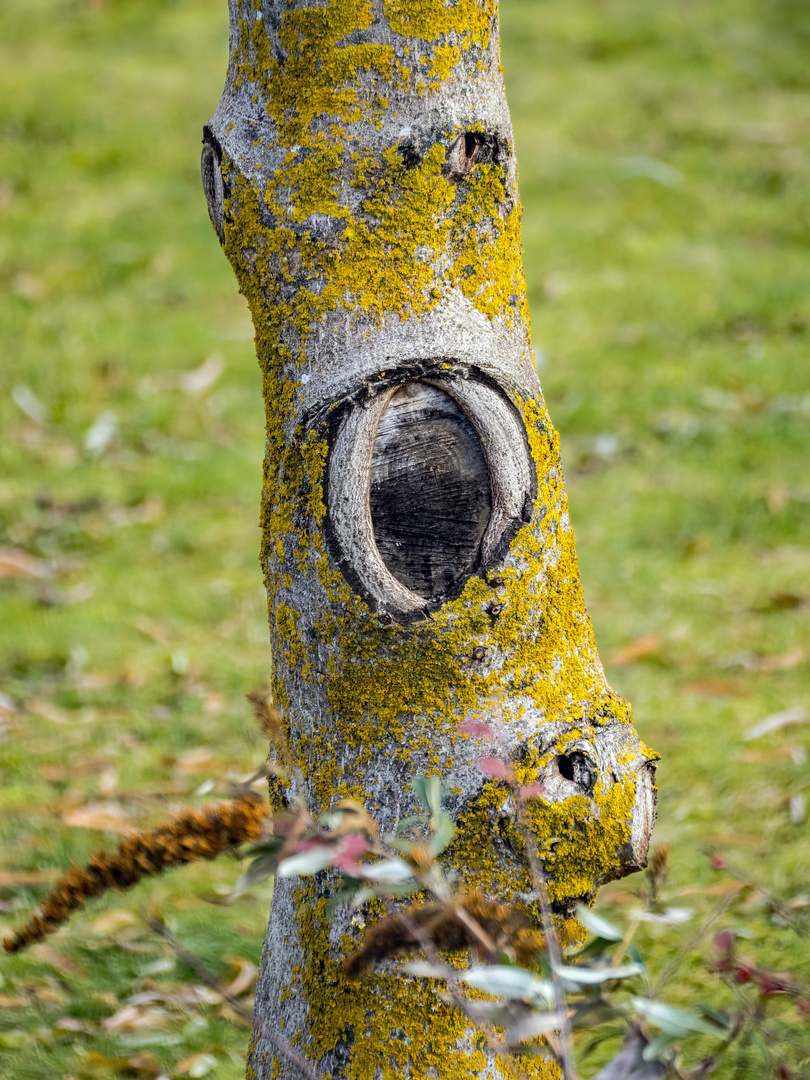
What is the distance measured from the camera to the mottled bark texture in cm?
169

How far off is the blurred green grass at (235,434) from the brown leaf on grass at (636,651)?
16mm

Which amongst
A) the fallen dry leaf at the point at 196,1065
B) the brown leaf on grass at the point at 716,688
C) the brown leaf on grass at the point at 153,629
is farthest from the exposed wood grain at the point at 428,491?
the brown leaf on grass at the point at 153,629

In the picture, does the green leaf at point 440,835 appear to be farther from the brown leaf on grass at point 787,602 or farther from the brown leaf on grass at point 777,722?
the brown leaf on grass at point 787,602

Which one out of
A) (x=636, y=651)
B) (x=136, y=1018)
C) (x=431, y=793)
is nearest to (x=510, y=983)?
(x=431, y=793)

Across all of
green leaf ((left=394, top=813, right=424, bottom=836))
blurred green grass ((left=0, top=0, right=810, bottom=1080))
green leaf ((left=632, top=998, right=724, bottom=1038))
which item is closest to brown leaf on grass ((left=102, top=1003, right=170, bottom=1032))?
blurred green grass ((left=0, top=0, right=810, bottom=1080))

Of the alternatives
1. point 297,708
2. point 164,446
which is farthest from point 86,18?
point 297,708

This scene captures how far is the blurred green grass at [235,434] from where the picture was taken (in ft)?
10.6

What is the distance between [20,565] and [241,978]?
2.80m

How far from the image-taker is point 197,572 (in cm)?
495

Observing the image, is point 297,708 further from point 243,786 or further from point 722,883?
point 722,883

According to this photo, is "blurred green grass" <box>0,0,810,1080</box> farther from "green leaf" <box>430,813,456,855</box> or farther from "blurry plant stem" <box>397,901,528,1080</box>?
"green leaf" <box>430,813,456,855</box>

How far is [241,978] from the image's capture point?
2.77m

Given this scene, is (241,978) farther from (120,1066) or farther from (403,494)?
(403,494)

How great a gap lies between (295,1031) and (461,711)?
0.61 metres
